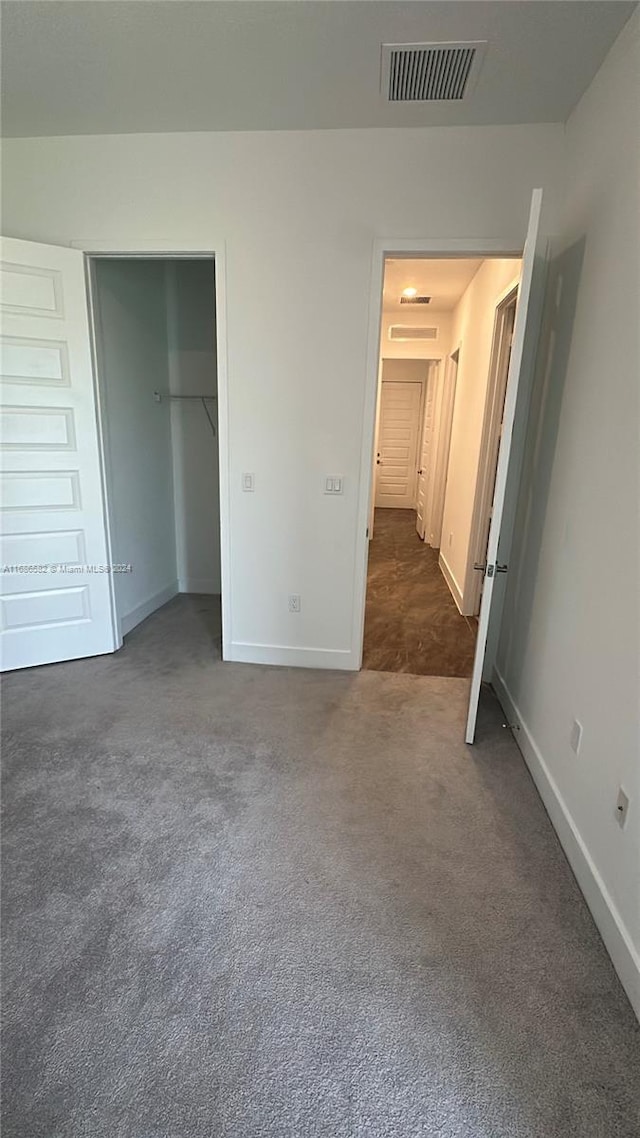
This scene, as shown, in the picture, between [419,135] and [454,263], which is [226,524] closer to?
[419,135]

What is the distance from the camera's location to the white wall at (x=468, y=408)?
12.7 ft

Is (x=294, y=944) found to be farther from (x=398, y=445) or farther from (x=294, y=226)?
(x=398, y=445)

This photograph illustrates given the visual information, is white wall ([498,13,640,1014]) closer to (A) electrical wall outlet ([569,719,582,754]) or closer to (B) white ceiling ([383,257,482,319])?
(A) electrical wall outlet ([569,719,582,754])

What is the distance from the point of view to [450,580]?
5.01 metres

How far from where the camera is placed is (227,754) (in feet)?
7.52

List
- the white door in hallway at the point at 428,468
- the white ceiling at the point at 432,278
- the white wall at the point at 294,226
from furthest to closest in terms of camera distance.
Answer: the white door in hallway at the point at 428,468 → the white ceiling at the point at 432,278 → the white wall at the point at 294,226

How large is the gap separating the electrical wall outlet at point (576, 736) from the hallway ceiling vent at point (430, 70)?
8.18 feet

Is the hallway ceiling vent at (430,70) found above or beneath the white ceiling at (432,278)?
above

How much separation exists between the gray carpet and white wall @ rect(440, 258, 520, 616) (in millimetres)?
2247

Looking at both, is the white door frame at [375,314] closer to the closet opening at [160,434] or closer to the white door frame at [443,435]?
the closet opening at [160,434]

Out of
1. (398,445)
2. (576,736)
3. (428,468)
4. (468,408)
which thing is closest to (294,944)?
(576,736)

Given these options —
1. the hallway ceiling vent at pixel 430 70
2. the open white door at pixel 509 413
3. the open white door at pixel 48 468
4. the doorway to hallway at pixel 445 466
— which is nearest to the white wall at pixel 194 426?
the open white door at pixel 48 468

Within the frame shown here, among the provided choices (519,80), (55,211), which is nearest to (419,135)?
(519,80)

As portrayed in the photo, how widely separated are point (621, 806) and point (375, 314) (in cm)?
238
